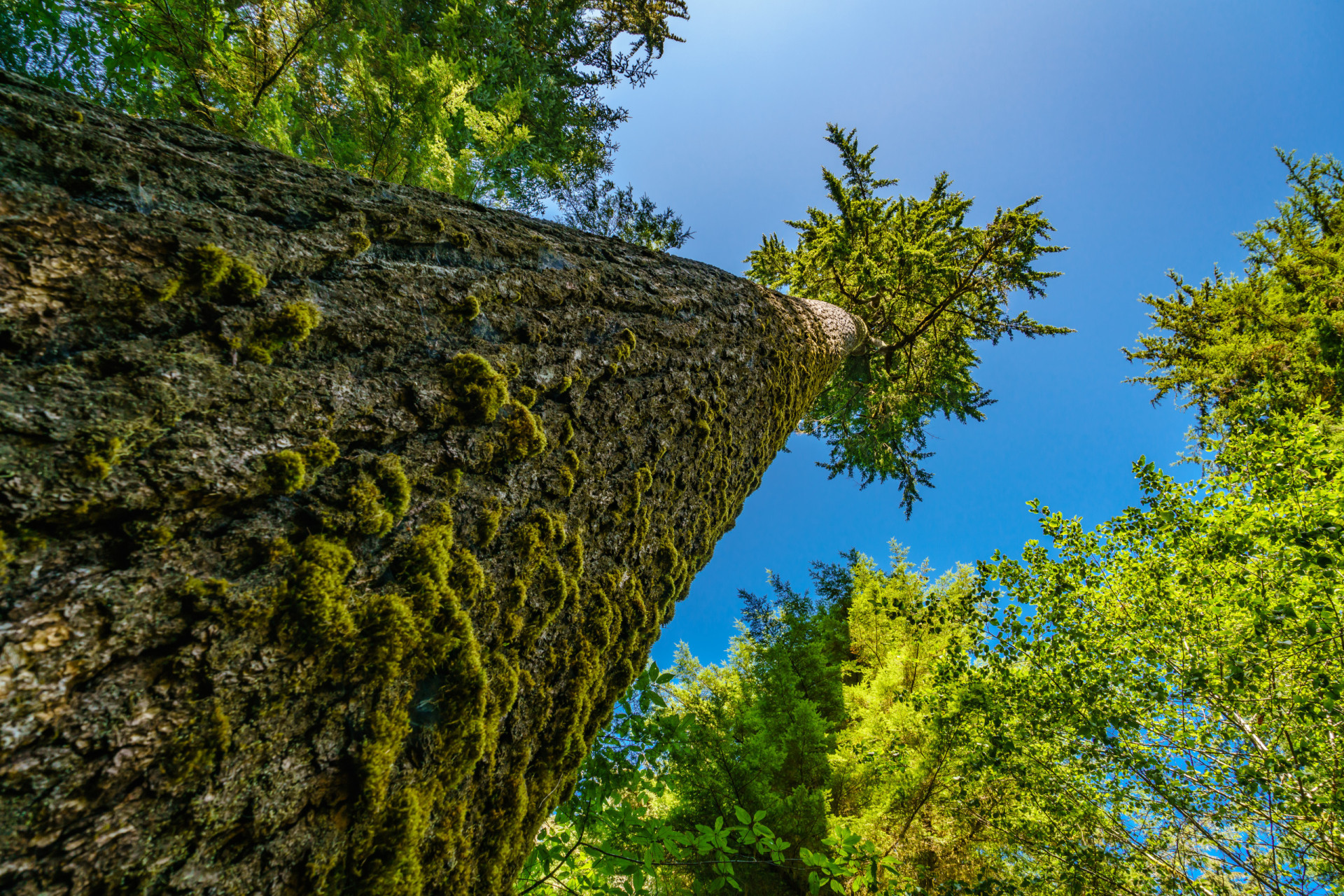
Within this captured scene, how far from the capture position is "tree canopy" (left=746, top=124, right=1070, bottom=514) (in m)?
7.47

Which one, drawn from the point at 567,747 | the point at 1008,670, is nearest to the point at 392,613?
the point at 567,747

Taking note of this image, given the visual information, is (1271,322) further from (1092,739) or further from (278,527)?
(278,527)

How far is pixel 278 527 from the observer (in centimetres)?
102

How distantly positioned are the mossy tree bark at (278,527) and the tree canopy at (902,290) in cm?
707

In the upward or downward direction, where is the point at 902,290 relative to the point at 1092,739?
upward

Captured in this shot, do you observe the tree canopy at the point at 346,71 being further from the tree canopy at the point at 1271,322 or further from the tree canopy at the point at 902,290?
the tree canopy at the point at 1271,322

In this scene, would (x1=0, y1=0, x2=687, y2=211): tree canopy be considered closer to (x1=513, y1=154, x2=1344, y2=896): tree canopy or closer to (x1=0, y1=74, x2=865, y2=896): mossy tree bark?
(x1=0, y1=74, x2=865, y2=896): mossy tree bark

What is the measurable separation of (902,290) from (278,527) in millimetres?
8508

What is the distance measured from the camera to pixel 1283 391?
7.77 metres

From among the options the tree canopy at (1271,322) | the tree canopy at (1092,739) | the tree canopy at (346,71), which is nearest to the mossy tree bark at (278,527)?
the tree canopy at (1092,739)

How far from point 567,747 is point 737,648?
10.3 m

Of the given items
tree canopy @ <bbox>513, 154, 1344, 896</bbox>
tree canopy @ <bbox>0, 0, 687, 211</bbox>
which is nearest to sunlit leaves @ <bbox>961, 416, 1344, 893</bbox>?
tree canopy @ <bbox>513, 154, 1344, 896</bbox>

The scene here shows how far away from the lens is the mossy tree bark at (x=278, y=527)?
2.40 feet

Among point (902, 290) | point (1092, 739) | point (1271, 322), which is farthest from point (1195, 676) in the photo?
point (1271, 322)
